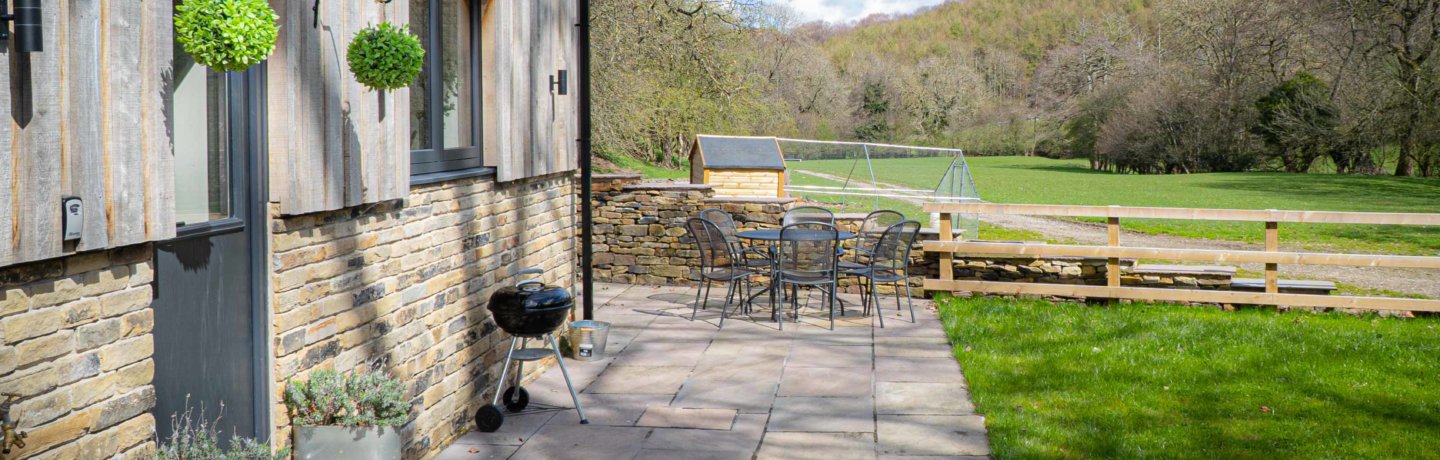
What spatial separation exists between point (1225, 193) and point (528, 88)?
84.0 ft

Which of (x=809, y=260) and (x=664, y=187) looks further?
(x=664, y=187)

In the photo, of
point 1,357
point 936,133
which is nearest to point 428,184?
point 1,357

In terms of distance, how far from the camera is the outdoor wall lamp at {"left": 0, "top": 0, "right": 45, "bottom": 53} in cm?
222

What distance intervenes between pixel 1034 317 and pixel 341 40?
19.8ft

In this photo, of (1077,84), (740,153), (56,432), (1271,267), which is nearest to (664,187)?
(740,153)

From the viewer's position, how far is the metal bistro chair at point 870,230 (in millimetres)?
9094

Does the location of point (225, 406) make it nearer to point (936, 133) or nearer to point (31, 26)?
point (31, 26)

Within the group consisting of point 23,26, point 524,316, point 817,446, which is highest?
point 23,26

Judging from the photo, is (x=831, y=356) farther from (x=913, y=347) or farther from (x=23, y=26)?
(x=23, y=26)

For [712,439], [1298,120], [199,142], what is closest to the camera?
[199,142]

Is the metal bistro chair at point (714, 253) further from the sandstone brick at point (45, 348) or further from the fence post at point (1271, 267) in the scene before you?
the sandstone brick at point (45, 348)

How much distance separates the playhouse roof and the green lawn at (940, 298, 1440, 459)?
5510mm

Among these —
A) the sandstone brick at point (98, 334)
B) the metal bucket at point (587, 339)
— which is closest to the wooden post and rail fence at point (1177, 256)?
the metal bucket at point (587, 339)

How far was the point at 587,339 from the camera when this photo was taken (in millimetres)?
6824
